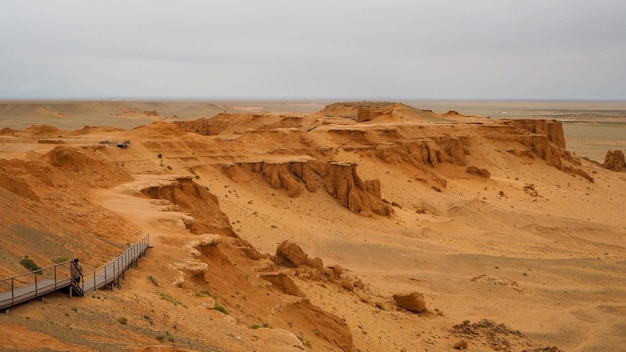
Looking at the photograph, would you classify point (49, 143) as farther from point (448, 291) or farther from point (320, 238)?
point (448, 291)

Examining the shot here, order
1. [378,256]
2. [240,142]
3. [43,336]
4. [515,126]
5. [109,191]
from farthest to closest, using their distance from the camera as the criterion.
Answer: [515,126], [240,142], [378,256], [109,191], [43,336]

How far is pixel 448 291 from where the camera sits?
2367cm

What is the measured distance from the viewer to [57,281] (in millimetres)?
11180

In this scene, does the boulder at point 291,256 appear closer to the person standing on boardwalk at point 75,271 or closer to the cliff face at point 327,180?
the person standing on boardwalk at point 75,271

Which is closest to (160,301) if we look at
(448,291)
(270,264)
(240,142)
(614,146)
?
(270,264)

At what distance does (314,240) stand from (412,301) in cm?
824

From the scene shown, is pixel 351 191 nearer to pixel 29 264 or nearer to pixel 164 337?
pixel 29 264

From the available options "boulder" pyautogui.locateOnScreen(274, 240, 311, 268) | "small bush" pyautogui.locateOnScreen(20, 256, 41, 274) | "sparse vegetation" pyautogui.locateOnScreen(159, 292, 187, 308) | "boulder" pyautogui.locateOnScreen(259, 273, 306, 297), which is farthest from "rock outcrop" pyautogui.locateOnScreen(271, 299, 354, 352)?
"small bush" pyautogui.locateOnScreen(20, 256, 41, 274)

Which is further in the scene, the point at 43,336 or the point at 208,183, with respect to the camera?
the point at 208,183

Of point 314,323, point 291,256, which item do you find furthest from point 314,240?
point 314,323

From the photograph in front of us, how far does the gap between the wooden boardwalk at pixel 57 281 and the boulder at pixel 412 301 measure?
32.4 ft

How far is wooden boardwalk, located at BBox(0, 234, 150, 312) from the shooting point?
10.2m

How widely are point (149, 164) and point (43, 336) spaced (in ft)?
75.2

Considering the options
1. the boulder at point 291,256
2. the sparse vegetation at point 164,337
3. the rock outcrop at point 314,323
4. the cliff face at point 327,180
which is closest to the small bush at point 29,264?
the sparse vegetation at point 164,337
